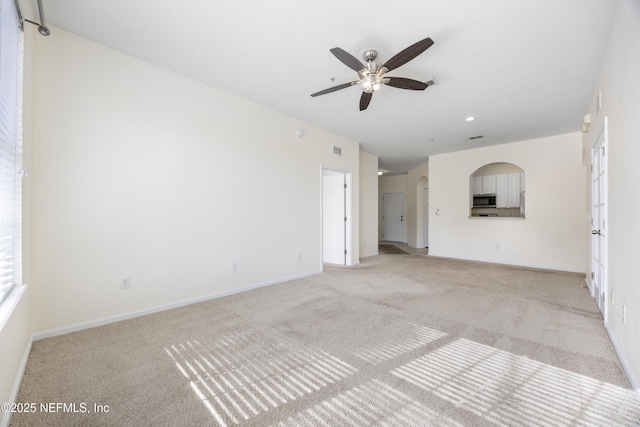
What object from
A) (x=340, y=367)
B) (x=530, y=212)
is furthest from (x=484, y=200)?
(x=340, y=367)

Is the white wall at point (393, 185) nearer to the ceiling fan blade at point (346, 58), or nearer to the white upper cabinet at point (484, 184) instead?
the white upper cabinet at point (484, 184)

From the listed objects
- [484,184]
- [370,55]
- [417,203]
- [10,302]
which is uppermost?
[370,55]

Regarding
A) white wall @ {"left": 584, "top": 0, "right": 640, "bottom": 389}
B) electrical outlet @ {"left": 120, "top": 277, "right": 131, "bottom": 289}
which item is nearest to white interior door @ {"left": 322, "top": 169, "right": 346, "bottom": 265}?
electrical outlet @ {"left": 120, "top": 277, "right": 131, "bottom": 289}

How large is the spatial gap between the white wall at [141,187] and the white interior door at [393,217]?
6.48 meters

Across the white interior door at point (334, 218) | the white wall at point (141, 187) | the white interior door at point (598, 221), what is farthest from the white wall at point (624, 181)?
the white interior door at point (334, 218)

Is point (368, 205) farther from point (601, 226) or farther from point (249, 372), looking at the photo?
point (249, 372)

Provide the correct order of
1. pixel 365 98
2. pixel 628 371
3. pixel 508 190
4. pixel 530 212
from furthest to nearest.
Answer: pixel 508 190
pixel 530 212
pixel 365 98
pixel 628 371

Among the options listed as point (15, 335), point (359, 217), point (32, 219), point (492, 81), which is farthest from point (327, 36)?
point (359, 217)

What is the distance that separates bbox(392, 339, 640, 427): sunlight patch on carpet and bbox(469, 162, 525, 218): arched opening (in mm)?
5177

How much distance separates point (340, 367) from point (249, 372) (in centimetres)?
65

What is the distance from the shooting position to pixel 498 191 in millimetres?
6543

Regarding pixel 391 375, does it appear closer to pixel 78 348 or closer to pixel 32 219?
pixel 78 348

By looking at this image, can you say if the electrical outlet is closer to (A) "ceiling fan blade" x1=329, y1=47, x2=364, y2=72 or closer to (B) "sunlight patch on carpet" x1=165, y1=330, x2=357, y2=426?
(B) "sunlight patch on carpet" x1=165, y1=330, x2=357, y2=426

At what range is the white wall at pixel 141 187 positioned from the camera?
91.7 inches
